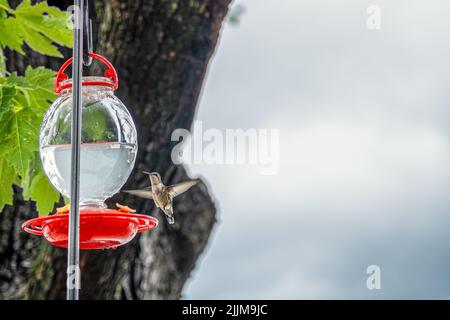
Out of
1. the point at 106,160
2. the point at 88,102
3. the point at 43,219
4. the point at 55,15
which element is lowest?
the point at 43,219

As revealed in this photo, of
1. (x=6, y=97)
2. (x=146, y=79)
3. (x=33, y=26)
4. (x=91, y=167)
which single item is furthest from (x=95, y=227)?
(x=146, y=79)

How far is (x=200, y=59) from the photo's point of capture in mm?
2863

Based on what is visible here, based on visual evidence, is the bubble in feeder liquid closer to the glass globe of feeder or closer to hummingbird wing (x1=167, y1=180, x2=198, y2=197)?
the glass globe of feeder

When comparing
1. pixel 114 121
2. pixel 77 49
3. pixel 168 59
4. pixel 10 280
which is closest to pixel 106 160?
pixel 114 121

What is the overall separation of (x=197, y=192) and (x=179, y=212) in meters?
0.11

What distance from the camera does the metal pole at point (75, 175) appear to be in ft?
3.83

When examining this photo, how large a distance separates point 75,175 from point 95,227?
0.79 feet

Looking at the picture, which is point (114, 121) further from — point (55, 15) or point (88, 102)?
point (55, 15)

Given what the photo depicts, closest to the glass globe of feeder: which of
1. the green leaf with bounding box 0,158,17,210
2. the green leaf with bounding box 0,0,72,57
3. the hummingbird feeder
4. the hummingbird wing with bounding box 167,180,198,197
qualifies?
the hummingbird feeder

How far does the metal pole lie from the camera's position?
3.83 ft

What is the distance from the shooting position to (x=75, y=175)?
1.25m

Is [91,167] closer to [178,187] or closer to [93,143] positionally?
[93,143]

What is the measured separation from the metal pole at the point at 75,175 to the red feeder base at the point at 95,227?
6.7 inches

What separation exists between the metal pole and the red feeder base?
0.56ft
